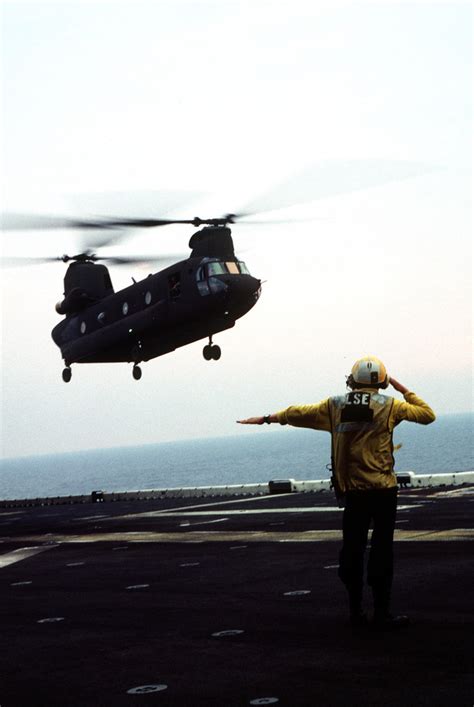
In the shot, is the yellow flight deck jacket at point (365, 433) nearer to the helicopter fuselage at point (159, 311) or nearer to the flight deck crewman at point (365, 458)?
the flight deck crewman at point (365, 458)

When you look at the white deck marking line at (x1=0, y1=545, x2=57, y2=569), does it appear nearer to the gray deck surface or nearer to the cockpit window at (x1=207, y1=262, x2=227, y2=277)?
the gray deck surface

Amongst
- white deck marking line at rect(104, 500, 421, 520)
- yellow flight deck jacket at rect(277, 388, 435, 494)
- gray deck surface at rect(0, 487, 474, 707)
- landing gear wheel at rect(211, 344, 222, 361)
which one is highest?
landing gear wheel at rect(211, 344, 222, 361)

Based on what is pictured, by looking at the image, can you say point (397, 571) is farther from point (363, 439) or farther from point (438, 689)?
point (438, 689)

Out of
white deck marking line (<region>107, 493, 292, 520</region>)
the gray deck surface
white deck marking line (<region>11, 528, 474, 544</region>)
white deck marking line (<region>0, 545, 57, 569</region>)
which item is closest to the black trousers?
the gray deck surface

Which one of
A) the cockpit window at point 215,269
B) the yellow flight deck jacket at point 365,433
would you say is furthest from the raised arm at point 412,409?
the cockpit window at point 215,269

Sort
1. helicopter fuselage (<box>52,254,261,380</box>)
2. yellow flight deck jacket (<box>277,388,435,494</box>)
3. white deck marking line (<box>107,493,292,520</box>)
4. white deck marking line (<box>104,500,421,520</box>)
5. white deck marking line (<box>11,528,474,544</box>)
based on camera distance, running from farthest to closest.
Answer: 1. helicopter fuselage (<box>52,254,261,380</box>)
2. white deck marking line (<box>107,493,292,520</box>)
3. white deck marking line (<box>104,500,421,520</box>)
4. white deck marking line (<box>11,528,474,544</box>)
5. yellow flight deck jacket (<box>277,388,435,494</box>)

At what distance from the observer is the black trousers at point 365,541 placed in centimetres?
933

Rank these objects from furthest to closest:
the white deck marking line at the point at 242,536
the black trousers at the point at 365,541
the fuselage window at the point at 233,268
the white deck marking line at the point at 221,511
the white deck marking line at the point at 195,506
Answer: the fuselage window at the point at 233,268 → the white deck marking line at the point at 195,506 → the white deck marking line at the point at 221,511 → the white deck marking line at the point at 242,536 → the black trousers at the point at 365,541

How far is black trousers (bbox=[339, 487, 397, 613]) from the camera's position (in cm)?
933

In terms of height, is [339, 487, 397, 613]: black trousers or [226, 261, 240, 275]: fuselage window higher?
[226, 261, 240, 275]: fuselage window

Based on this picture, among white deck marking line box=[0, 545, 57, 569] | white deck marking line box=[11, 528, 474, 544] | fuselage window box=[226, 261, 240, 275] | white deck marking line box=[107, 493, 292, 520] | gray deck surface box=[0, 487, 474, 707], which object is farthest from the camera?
fuselage window box=[226, 261, 240, 275]

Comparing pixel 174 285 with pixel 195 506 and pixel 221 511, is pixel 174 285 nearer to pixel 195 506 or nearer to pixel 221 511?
pixel 195 506

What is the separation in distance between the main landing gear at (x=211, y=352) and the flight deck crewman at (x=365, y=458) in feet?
102

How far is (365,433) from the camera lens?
31.1 feet
